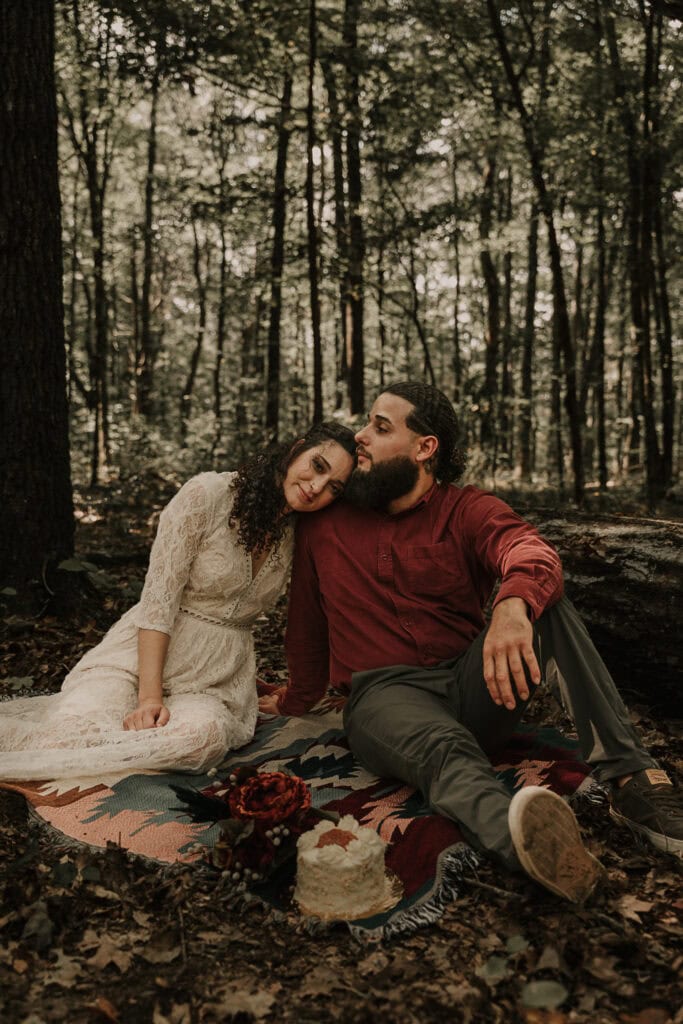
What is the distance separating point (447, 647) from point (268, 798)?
117cm

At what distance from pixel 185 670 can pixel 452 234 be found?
990 cm

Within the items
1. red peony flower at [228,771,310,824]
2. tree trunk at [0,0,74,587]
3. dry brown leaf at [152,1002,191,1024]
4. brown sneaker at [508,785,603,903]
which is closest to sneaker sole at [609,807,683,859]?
brown sneaker at [508,785,603,903]

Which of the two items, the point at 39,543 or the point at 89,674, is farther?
the point at 39,543

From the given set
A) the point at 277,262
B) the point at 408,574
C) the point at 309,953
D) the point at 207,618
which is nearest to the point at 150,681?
the point at 207,618

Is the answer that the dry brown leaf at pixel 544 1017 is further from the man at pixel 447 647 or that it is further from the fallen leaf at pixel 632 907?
the fallen leaf at pixel 632 907

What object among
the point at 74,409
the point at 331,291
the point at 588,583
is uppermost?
the point at 331,291

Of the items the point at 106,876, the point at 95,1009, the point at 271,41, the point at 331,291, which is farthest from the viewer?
the point at 331,291

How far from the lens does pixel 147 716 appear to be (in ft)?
11.8

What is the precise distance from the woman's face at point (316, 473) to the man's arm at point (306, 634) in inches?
13.3

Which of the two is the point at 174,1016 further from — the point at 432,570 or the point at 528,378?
the point at 528,378

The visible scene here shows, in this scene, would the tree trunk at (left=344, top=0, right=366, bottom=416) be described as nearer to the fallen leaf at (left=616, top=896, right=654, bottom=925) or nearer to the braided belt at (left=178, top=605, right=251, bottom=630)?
the braided belt at (left=178, top=605, right=251, bottom=630)

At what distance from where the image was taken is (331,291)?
13703 mm

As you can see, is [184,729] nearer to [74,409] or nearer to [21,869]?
Result: [21,869]

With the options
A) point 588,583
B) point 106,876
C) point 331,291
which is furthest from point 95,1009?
point 331,291
